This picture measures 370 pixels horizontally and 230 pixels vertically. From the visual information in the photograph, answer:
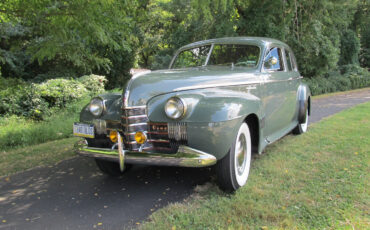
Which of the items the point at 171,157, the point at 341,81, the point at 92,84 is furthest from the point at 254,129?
the point at 341,81

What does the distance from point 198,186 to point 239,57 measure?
1.95 meters

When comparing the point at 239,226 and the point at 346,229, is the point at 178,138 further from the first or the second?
the point at 346,229

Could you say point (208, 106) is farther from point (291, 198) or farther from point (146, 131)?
point (291, 198)

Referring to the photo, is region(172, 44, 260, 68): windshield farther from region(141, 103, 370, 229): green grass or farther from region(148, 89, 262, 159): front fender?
region(141, 103, 370, 229): green grass

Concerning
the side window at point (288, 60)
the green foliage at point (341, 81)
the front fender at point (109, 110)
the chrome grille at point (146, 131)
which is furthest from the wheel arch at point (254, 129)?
the green foliage at point (341, 81)

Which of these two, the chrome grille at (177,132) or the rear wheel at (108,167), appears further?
the rear wheel at (108,167)

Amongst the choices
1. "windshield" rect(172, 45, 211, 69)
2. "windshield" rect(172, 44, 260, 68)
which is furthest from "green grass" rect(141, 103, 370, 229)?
"windshield" rect(172, 45, 211, 69)

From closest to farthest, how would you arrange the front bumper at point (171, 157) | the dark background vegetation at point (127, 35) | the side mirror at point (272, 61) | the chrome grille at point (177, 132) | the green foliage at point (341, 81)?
the front bumper at point (171, 157)
the chrome grille at point (177, 132)
the side mirror at point (272, 61)
the dark background vegetation at point (127, 35)
the green foliage at point (341, 81)

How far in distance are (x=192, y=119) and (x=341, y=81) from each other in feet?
53.4

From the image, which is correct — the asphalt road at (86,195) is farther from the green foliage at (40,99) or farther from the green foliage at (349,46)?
the green foliage at (349,46)

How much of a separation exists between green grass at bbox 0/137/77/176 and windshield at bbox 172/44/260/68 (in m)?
2.53

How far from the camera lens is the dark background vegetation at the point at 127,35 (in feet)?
14.5

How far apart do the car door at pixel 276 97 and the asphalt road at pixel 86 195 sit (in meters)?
1.10

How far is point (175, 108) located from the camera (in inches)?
106
